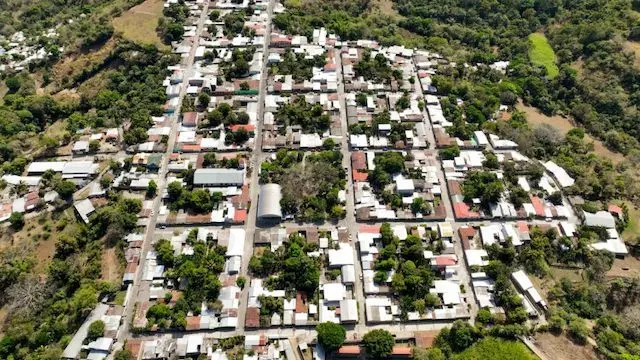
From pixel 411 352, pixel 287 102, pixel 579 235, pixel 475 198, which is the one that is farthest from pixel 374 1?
pixel 411 352

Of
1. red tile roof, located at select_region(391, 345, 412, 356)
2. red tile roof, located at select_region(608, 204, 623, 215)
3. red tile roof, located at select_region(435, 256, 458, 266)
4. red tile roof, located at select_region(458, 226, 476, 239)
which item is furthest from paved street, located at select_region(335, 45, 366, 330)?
red tile roof, located at select_region(608, 204, 623, 215)

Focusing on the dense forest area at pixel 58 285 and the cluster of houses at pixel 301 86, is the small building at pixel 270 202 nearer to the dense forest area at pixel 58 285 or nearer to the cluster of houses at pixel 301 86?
the cluster of houses at pixel 301 86

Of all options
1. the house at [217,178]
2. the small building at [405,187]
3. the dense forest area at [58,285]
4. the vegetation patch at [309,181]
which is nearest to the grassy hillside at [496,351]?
the small building at [405,187]

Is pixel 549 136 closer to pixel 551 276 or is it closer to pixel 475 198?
pixel 475 198

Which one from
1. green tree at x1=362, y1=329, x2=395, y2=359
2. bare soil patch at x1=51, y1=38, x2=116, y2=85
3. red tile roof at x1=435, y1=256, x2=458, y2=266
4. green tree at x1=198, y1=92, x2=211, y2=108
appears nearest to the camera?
green tree at x1=362, y1=329, x2=395, y2=359

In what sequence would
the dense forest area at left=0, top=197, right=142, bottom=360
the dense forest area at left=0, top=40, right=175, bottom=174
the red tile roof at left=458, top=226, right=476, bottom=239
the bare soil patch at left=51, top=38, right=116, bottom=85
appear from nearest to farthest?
1. the dense forest area at left=0, top=197, right=142, bottom=360
2. the red tile roof at left=458, top=226, right=476, bottom=239
3. the dense forest area at left=0, top=40, right=175, bottom=174
4. the bare soil patch at left=51, top=38, right=116, bottom=85

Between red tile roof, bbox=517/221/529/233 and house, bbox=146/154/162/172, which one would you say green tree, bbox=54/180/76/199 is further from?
red tile roof, bbox=517/221/529/233

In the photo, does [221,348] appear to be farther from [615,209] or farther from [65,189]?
[615,209]
